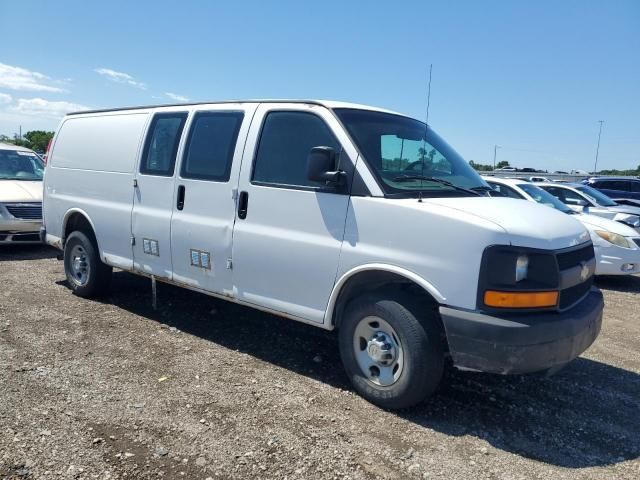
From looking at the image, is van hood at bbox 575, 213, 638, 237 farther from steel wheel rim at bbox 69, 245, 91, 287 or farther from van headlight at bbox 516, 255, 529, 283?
steel wheel rim at bbox 69, 245, 91, 287

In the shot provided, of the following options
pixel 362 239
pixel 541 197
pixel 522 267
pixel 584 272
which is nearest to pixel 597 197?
pixel 541 197

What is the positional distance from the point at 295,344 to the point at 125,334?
168 cm

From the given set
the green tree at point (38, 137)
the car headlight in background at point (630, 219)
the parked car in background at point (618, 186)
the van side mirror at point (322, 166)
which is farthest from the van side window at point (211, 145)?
the green tree at point (38, 137)

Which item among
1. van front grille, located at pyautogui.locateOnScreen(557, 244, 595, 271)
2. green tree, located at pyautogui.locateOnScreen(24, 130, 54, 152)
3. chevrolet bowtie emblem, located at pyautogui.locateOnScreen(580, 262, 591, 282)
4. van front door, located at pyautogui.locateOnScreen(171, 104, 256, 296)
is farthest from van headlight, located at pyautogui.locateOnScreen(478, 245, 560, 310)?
green tree, located at pyautogui.locateOnScreen(24, 130, 54, 152)

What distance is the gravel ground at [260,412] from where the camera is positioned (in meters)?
3.13

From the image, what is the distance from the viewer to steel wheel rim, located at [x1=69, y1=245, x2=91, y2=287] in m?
6.32

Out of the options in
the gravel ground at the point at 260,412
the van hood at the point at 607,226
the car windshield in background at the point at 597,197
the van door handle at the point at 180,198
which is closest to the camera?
the gravel ground at the point at 260,412

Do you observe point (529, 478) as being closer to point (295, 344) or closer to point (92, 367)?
point (295, 344)

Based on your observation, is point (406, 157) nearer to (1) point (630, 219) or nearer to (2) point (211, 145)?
(2) point (211, 145)

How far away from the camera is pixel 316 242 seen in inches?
161

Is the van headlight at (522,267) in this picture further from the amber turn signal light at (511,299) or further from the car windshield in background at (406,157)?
the car windshield in background at (406,157)

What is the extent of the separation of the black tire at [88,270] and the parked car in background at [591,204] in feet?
26.1

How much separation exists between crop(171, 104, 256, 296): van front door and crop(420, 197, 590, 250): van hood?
177cm

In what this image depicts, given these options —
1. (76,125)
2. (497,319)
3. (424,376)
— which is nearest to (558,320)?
(497,319)
